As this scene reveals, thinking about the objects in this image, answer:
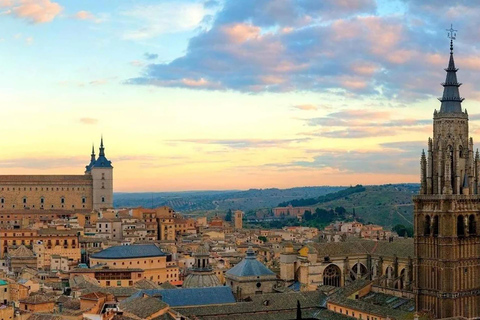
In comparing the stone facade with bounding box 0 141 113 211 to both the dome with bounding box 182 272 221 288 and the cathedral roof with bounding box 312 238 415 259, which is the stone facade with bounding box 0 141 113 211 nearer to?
the cathedral roof with bounding box 312 238 415 259

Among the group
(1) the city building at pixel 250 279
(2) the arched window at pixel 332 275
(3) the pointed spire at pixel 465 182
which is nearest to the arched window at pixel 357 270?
(2) the arched window at pixel 332 275

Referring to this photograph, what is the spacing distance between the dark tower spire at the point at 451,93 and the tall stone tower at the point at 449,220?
0.07 metres

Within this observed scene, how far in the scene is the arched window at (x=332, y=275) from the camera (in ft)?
245

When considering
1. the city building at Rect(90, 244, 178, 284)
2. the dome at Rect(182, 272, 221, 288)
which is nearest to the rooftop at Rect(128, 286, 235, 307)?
the dome at Rect(182, 272, 221, 288)

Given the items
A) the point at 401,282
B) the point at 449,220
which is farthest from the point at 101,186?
the point at 449,220

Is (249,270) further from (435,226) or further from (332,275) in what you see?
(435,226)

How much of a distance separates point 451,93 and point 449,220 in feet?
32.2

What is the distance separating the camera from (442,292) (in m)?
56.4

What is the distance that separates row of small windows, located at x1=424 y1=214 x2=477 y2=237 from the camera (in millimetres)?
57359

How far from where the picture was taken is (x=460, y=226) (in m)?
57.6

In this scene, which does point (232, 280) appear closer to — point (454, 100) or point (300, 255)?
point (300, 255)

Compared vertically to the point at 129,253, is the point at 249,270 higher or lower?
lower

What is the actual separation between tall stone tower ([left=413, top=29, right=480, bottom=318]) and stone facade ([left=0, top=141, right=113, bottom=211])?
84.9 metres

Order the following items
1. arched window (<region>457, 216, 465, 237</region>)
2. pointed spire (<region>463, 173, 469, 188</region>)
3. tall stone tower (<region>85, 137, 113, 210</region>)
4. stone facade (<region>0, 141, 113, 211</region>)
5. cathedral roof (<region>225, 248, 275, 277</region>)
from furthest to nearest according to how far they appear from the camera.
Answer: tall stone tower (<region>85, 137, 113, 210</region>), stone facade (<region>0, 141, 113, 211</region>), cathedral roof (<region>225, 248, 275, 277</region>), pointed spire (<region>463, 173, 469, 188</region>), arched window (<region>457, 216, 465, 237</region>)
